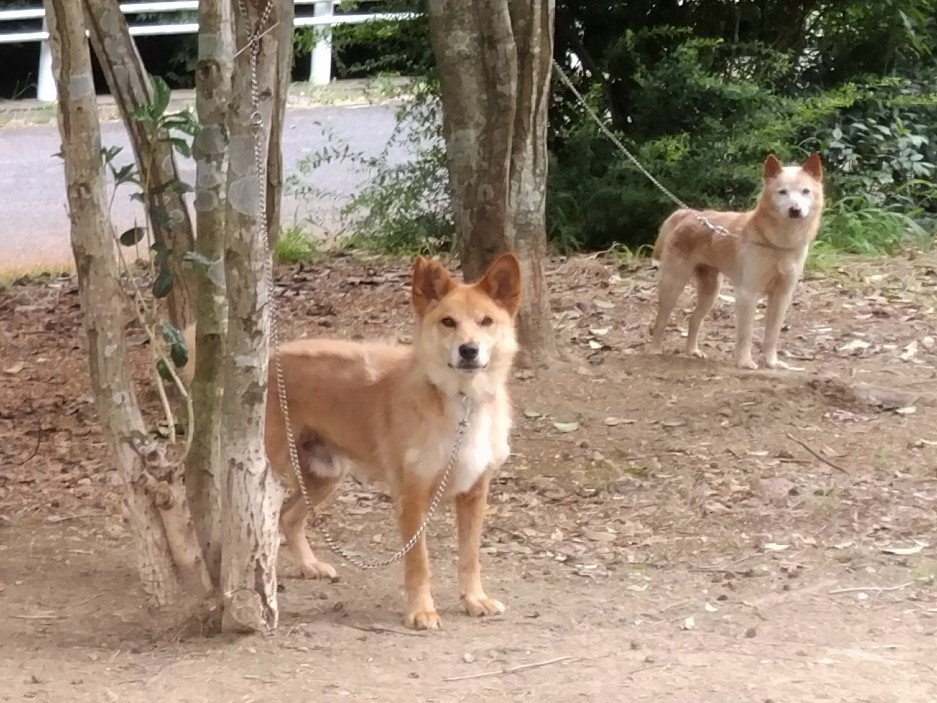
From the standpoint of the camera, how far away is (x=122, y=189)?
494 inches

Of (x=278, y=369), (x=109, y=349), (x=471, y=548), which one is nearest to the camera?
(x=109, y=349)

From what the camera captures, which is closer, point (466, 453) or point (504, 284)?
point (466, 453)

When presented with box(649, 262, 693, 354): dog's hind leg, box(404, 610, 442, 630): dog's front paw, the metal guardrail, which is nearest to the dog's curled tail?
box(649, 262, 693, 354): dog's hind leg

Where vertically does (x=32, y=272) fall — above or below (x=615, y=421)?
below

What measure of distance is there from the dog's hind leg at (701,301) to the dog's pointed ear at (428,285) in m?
3.71

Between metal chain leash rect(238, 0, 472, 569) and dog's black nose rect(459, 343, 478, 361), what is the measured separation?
0.62 ft

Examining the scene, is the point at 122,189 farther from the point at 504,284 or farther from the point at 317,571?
the point at 504,284

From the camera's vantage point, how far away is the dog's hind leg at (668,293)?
8.15 metres

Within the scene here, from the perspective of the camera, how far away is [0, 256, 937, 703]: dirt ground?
405cm

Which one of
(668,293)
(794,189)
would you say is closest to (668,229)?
(668,293)

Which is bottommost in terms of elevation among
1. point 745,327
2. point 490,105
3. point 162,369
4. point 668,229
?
point 745,327

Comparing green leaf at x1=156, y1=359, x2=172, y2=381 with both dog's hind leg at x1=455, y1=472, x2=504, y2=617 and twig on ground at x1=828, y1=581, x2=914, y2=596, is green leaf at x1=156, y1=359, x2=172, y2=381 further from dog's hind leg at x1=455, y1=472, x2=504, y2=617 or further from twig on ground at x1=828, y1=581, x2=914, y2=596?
twig on ground at x1=828, y1=581, x2=914, y2=596

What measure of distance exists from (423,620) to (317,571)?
771mm

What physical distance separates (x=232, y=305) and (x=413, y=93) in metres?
7.65
